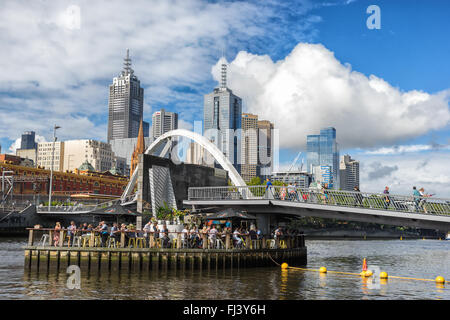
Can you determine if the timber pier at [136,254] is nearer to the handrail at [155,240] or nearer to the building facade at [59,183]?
the handrail at [155,240]

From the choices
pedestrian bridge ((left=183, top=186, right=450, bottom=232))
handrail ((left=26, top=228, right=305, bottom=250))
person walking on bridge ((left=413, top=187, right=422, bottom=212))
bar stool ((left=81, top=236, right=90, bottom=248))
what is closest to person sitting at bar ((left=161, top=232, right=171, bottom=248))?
handrail ((left=26, top=228, right=305, bottom=250))

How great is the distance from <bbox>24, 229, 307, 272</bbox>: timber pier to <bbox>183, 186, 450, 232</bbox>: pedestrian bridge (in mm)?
7796

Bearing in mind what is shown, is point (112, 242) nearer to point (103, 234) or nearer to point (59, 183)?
point (103, 234)

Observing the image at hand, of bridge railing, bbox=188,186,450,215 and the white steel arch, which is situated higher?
the white steel arch

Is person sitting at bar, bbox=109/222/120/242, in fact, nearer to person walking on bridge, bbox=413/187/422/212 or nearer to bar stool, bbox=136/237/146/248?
bar stool, bbox=136/237/146/248

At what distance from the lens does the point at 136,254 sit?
31.9 m

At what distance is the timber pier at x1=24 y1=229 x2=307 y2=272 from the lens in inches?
1243

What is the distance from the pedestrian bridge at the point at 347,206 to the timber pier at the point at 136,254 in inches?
307

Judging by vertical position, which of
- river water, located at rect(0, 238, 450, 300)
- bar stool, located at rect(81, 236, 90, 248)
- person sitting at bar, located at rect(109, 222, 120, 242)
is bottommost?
river water, located at rect(0, 238, 450, 300)

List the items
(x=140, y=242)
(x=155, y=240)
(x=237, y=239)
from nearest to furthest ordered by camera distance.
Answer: (x=140, y=242), (x=155, y=240), (x=237, y=239)

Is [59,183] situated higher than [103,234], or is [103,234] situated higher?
[59,183]

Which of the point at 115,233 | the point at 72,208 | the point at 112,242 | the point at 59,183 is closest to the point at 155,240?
the point at 115,233

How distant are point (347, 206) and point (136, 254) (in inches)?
709

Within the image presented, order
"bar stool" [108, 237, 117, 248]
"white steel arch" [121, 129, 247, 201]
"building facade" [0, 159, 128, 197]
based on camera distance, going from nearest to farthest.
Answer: "bar stool" [108, 237, 117, 248]
"white steel arch" [121, 129, 247, 201]
"building facade" [0, 159, 128, 197]
